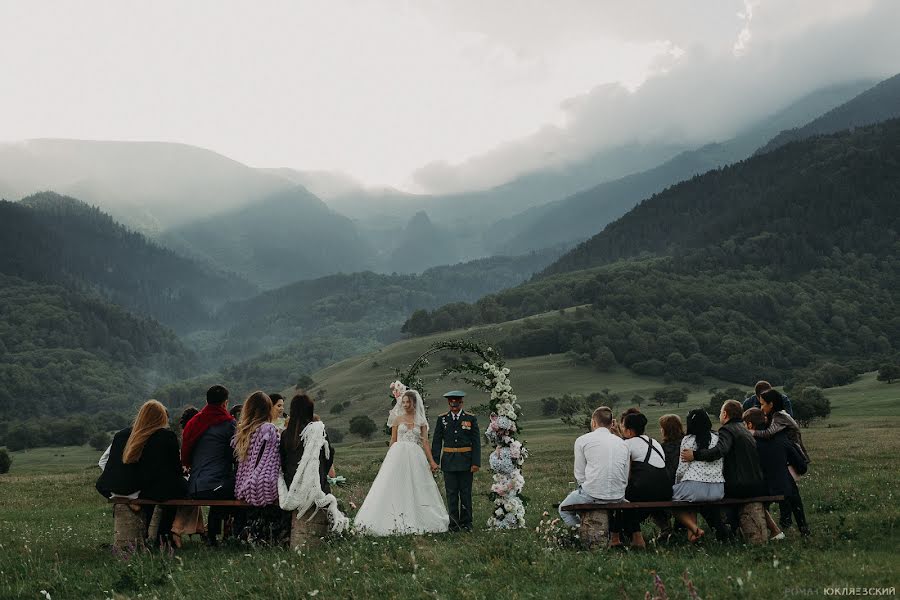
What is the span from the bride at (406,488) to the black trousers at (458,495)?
0.46 meters

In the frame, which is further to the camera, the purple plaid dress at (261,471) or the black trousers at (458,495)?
the black trousers at (458,495)

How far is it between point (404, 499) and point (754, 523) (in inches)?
276

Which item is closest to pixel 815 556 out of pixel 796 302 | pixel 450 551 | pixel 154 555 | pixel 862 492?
pixel 450 551

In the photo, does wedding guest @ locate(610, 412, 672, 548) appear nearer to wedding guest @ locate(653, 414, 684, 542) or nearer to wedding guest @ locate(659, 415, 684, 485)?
wedding guest @ locate(653, 414, 684, 542)

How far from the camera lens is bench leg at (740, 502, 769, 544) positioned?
12438 millimetres

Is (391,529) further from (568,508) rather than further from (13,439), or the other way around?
(13,439)

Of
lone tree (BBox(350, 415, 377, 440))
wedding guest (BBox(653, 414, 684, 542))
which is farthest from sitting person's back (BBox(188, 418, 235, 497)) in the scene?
lone tree (BBox(350, 415, 377, 440))

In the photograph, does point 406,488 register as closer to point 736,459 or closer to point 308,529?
point 308,529

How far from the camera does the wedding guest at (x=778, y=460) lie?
541 inches

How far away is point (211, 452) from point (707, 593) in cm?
1001

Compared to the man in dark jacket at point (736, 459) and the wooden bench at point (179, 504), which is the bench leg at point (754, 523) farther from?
the wooden bench at point (179, 504)

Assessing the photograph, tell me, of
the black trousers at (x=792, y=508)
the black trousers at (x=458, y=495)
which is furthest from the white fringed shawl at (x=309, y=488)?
the black trousers at (x=792, y=508)

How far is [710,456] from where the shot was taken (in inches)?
504

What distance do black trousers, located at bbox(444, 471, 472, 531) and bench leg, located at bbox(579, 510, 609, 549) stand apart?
4.02m
